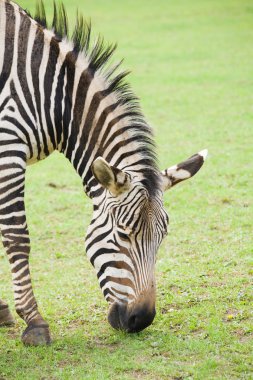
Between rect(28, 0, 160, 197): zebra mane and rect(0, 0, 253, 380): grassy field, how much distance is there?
152 centimetres

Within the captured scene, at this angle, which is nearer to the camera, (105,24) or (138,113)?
(138,113)

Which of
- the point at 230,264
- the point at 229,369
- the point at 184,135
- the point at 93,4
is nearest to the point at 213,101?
the point at 184,135

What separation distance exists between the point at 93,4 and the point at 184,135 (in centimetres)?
2316

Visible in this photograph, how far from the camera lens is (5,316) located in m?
7.95

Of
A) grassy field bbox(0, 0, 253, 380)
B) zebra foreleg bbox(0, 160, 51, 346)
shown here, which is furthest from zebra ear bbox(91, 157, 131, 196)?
grassy field bbox(0, 0, 253, 380)

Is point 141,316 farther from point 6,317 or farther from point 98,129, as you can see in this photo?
point 6,317

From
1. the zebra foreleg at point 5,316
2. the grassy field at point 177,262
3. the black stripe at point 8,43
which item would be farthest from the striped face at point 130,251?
the black stripe at point 8,43

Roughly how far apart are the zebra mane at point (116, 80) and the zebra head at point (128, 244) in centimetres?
12

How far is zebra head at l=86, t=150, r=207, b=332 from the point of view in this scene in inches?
262

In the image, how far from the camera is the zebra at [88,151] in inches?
267

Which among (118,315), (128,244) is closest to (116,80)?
(128,244)

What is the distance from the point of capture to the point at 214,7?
1389 inches

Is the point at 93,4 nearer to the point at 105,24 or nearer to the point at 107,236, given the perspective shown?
the point at 105,24

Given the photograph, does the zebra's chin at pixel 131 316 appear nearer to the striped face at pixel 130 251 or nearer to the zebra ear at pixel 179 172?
the striped face at pixel 130 251
